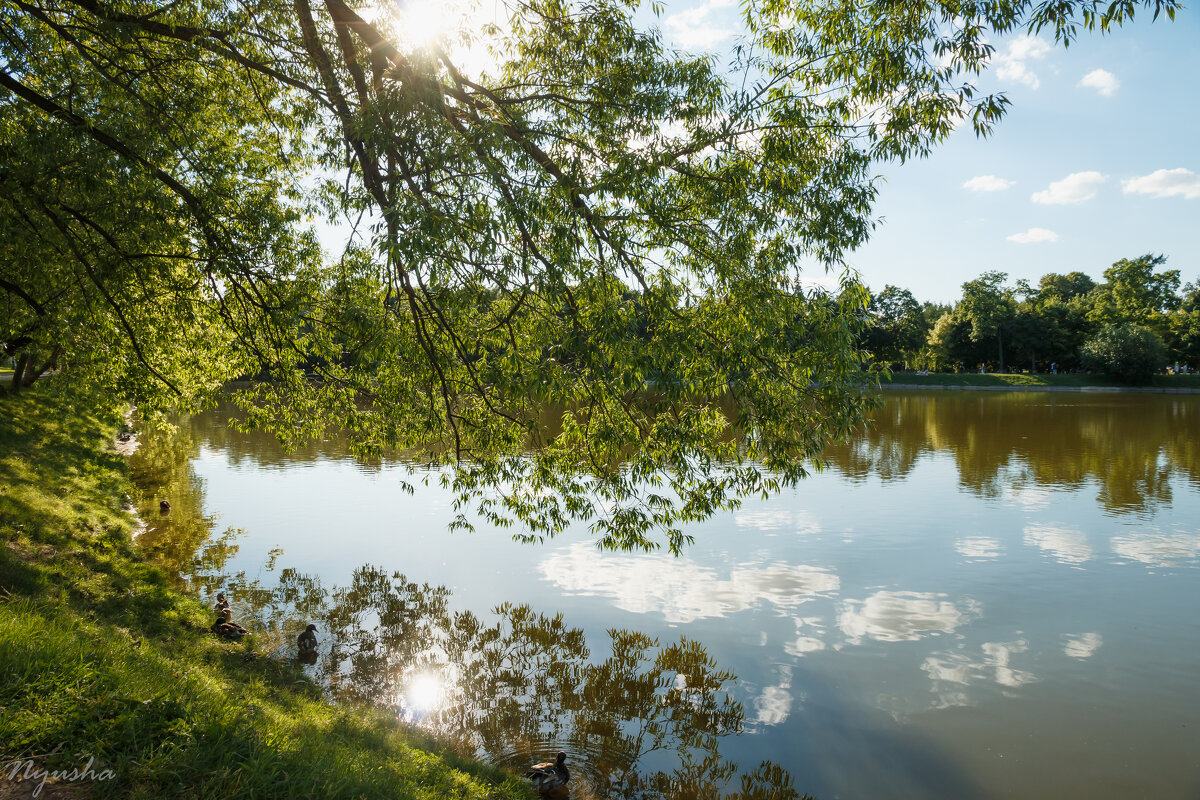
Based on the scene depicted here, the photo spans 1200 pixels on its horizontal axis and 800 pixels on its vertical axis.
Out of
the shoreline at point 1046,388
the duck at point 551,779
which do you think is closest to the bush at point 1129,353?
the shoreline at point 1046,388

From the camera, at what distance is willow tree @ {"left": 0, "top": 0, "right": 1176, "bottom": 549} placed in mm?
6773

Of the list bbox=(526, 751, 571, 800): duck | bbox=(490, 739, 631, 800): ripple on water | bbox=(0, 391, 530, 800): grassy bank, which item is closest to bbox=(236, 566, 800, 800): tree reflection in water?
bbox=(490, 739, 631, 800): ripple on water

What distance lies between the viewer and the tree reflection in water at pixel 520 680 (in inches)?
287

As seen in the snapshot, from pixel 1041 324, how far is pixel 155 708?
331ft

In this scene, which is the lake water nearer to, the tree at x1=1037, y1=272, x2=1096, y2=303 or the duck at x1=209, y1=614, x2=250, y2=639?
the duck at x1=209, y1=614, x2=250, y2=639

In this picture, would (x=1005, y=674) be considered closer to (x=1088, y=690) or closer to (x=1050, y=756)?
(x=1088, y=690)

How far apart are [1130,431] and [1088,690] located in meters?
33.4

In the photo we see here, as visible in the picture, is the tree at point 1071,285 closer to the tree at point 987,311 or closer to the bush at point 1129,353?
the tree at point 987,311

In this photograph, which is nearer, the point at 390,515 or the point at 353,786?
the point at 353,786

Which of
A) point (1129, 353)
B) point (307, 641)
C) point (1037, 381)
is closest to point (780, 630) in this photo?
point (307, 641)

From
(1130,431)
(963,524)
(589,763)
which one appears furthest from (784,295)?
(1130,431)

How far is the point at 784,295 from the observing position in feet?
24.8

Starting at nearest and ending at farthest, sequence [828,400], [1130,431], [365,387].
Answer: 1. [828,400]
2. [365,387]
3. [1130,431]

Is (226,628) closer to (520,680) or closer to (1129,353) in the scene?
(520,680)
